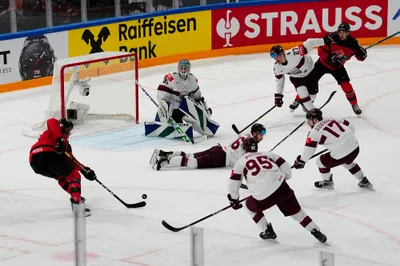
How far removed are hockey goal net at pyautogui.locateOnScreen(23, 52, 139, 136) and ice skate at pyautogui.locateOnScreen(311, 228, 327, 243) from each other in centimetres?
431

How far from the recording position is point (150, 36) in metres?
14.3

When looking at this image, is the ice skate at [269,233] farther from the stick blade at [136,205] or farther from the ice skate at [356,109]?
the ice skate at [356,109]

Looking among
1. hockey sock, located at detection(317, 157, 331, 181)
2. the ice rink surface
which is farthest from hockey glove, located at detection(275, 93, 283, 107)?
hockey sock, located at detection(317, 157, 331, 181)

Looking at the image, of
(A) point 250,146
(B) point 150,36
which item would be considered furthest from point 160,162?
(B) point 150,36

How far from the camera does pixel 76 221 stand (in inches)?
228

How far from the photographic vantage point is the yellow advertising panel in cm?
1359

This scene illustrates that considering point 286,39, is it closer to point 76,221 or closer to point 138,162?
point 138,162

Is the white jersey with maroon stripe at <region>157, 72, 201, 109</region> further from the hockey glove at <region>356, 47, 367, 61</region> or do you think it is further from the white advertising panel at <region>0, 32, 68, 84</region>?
the white advertising panel at <region>0, 32, 68, 84</region>

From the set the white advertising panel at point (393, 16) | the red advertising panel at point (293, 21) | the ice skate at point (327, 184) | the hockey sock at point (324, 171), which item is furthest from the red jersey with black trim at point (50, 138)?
the white advertising panel at point (393, 16)

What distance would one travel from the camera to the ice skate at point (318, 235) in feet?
23.7

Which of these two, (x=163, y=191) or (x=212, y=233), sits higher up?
(x=212, y=233)

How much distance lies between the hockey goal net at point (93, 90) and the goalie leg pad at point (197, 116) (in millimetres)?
949

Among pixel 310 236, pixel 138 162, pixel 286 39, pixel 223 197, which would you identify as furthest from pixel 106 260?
pixel 286 39

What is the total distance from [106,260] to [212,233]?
63cm
